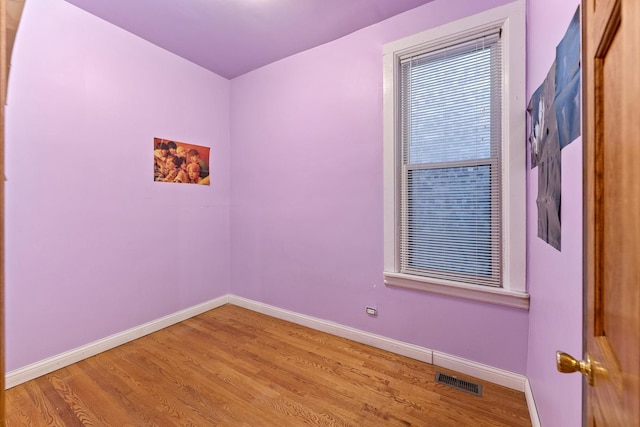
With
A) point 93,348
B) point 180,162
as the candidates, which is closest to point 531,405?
point 93,348

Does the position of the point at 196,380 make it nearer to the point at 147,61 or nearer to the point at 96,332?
the point at 96,332

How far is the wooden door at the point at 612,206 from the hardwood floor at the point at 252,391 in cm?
134

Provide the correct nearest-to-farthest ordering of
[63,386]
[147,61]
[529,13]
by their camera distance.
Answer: [529,13]
[63,386]
[147,61]

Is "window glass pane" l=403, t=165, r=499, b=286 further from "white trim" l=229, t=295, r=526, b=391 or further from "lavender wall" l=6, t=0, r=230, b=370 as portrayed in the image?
"lavender wall" l=6, t=0, r=230, b=370

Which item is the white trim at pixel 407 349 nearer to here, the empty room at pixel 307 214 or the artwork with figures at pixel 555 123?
the empty room at pixel 307 214

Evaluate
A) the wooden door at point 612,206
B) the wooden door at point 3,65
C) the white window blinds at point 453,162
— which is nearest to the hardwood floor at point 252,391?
the white window blinds at point 453,162

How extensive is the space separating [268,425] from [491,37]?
9.73 ft

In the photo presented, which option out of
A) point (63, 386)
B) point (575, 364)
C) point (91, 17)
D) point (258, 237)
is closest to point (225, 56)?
point (91, 17)

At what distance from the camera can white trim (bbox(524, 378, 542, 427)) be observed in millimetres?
1519

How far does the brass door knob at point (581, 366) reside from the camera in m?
0.58

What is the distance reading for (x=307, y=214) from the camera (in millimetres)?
2824

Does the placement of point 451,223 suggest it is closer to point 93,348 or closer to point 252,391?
point 252,391

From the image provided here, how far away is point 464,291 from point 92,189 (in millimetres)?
3131

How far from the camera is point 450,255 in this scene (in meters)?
2.15
